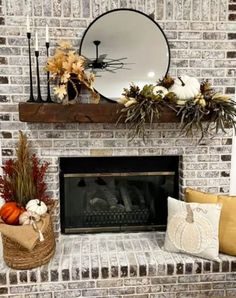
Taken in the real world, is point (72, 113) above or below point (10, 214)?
above

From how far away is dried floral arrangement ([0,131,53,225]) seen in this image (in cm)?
210

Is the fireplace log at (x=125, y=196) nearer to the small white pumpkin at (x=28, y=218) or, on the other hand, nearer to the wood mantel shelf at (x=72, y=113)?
the wood mantel shelf at (x=72, y=113)

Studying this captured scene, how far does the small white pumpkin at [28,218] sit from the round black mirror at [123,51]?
38.2 inches

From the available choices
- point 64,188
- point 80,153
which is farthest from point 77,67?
point 64,188

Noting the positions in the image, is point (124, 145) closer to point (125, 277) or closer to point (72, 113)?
point (72, 113)

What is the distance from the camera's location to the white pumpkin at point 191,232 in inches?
84.6

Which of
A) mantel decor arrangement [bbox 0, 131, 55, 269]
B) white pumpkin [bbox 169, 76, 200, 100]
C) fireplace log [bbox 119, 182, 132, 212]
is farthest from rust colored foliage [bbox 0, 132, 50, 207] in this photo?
white pumpkin [bbox 169, 76, 200, 100]

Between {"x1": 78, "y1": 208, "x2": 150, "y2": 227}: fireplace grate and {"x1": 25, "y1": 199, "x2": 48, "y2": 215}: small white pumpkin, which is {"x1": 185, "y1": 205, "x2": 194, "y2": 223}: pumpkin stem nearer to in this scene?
{"x1": 78, "y1": 208, "x2": 150, "y2": 227}: fireplace grate

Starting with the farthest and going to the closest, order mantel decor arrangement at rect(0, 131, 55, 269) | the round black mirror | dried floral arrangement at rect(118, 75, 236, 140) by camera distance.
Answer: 1. the round black mirror
2. dried floral arrangement at rect(118, 75, 236, 140)
3. mantel decor arrangement at rect(0, 131, 55, 269)

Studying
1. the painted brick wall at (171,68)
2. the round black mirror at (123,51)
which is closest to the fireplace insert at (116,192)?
the painted brick wall at (171,68)

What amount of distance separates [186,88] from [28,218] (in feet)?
4.51

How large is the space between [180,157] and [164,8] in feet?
3.65

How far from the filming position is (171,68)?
235cm

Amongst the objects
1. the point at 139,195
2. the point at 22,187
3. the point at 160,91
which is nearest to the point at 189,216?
the point at 139,195
